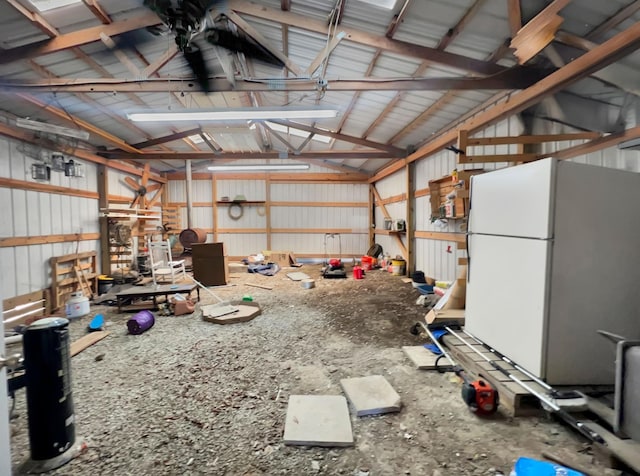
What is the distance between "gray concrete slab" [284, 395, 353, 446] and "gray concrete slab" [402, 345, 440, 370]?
3.04 feet

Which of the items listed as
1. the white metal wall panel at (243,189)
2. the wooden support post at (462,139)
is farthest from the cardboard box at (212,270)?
the wooden support post at (462,139)

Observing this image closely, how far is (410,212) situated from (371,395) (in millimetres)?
5248

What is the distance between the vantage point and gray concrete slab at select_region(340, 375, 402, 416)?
2145mm

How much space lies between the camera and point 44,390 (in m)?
1.72

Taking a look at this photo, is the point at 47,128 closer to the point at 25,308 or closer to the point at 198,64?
the point at 25,308

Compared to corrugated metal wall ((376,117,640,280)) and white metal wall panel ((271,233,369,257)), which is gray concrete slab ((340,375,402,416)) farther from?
white metal wall panel ((271,233,369,257))

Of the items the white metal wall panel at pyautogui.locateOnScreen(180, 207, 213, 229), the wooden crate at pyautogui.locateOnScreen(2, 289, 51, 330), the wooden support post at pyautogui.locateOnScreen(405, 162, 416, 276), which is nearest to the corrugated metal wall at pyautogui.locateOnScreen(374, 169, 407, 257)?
the wooden support post at pyautogui.locateOnScreen(405, 162, 416, 276)

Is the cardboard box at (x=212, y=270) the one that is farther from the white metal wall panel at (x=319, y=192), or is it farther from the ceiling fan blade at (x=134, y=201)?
the white metal wall panel at (x=319, y=192)

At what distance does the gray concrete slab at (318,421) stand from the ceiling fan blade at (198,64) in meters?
3.31

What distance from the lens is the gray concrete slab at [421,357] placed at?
9.05 ft

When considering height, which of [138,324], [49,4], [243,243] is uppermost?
[49,4]

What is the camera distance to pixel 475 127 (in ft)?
11.2

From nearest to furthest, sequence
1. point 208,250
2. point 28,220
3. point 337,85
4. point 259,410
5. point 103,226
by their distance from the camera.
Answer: point 259,410 < point 337,85 < point 28,220 < point 103,226 < point 208,250

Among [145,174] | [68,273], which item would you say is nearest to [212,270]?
[68,273]
